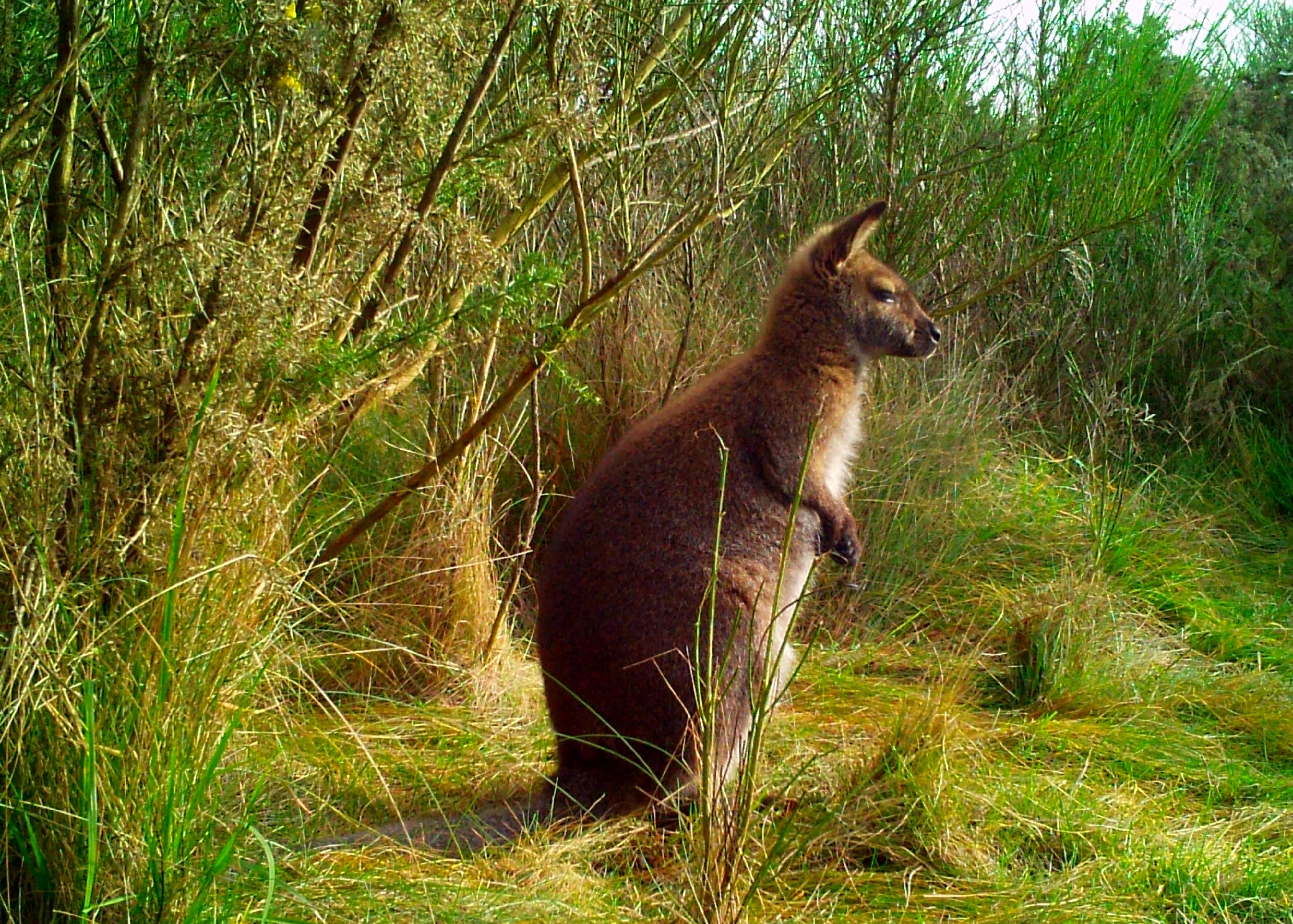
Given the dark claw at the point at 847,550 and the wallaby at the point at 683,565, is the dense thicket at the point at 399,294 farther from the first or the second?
the dark claw at the point at 847,550

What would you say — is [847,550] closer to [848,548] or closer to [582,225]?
[848,548]

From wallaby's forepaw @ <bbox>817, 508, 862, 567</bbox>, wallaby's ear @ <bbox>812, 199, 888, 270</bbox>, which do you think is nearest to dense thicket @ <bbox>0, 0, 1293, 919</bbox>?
wallaby's ear @ <bbox>812, 199, 888, 270</bbox>

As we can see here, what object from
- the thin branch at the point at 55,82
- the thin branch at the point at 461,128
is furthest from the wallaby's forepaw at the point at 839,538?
the thin branch at the point at 55,82

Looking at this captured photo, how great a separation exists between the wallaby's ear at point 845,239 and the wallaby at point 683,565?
30 centimetres

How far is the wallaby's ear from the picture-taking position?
176 inches

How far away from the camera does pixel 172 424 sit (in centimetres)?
265

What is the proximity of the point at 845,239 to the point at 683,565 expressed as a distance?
4.93 feet

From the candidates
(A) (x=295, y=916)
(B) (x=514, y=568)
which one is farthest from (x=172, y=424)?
(B) (x=514, y=568)

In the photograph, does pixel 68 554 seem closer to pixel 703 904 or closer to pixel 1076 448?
pixel 703 904

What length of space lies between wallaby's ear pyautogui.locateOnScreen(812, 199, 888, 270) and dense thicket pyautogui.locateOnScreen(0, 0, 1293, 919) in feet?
1.16

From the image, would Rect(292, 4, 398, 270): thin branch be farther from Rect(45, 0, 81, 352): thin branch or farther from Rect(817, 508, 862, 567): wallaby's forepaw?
Rect(817, 508, 862, 567): wallaby's forepaw

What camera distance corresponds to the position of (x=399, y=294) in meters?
4.53

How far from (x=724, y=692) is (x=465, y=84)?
2072 mm

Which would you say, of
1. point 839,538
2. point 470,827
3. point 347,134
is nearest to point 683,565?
point 839,538
